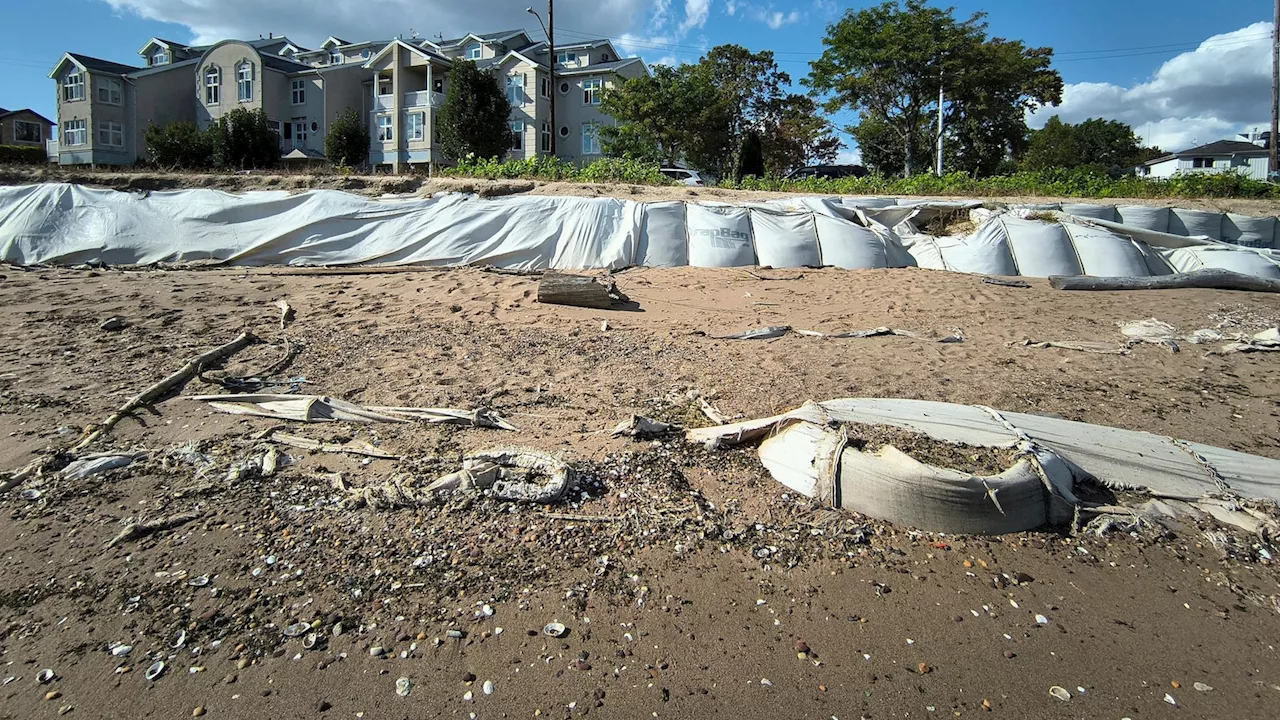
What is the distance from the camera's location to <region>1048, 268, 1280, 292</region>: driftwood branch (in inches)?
339

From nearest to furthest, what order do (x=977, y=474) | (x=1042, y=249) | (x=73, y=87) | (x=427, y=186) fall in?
(x=977, y=474), (x=1042, y=249), (x=427, y=186), (x=73, y=87)

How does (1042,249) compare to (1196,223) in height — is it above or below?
below

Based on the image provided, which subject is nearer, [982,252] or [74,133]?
[982,252]

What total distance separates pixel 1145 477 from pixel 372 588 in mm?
3414

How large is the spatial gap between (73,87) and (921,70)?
3778 centimetres

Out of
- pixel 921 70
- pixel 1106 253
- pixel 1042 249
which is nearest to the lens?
pixel 1106 253

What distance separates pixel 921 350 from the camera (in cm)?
602

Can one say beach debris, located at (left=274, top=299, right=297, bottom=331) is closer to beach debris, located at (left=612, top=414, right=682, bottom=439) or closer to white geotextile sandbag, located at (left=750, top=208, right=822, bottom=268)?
beach debris, located at (left=612, top=414, right=682, bottom=439)

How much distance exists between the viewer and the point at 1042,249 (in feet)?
32.4

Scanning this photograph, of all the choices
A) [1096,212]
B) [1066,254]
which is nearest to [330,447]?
[1066,254]

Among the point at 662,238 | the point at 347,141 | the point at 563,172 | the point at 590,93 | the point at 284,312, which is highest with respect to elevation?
the point at 590,93

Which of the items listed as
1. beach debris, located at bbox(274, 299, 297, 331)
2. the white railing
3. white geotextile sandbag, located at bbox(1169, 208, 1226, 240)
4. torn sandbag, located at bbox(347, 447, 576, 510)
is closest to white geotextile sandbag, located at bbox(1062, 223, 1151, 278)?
white geotextile sandbag, located at bbox(1169, 208, 1226, 240)

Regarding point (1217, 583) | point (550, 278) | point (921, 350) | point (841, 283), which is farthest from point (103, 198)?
point (1217, 583)

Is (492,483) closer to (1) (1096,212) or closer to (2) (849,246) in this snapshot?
(2) (849,246)
